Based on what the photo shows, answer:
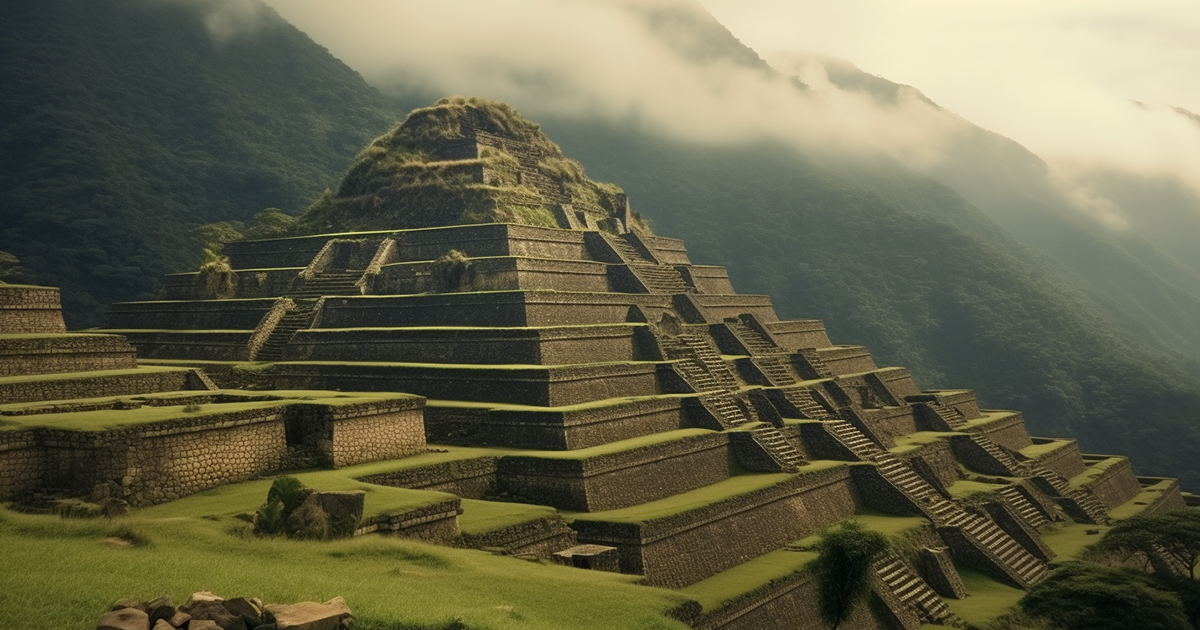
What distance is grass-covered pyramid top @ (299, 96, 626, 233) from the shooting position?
34.2 meters

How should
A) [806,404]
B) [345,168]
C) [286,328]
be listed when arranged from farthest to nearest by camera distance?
[345,168] → [806,404] → [286,328]

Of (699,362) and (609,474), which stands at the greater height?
(699,362)

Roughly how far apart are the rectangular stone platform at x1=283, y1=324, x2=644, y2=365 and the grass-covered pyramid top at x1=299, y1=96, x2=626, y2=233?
7379 millimetres

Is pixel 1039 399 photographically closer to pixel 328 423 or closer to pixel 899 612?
pixel 899 612

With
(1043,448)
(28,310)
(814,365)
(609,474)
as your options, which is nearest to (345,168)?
(814,365)

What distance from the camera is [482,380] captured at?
78.7 ft

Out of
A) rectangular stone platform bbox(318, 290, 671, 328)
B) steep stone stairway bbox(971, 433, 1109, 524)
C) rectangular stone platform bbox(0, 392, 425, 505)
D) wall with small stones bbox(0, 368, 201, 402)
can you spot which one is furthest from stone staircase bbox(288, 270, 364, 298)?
steep stone stairway bbox(971, 433, 1109, 524)

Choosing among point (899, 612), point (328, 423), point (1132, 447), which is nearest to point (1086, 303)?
point (1132, 447)

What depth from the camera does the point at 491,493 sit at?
20797 mm

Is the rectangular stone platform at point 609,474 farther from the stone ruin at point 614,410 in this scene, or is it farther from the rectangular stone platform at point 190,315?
the rectangular stone platform at point 190,315

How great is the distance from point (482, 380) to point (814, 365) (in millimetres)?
13968

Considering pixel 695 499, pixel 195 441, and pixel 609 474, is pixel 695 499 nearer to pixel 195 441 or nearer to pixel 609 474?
pixel 609 474

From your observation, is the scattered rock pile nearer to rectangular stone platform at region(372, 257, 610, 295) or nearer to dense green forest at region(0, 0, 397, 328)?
rectangular stone platform at region(372, 257, 610, 295)

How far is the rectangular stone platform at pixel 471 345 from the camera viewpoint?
2472 cm
